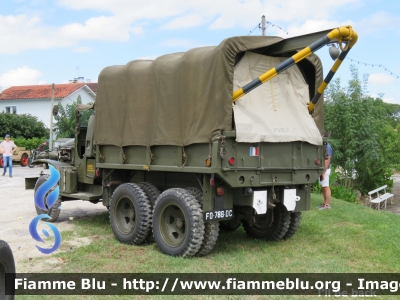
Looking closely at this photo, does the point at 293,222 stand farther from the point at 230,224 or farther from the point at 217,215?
the point at 217,215

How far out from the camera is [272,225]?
27.0 feet

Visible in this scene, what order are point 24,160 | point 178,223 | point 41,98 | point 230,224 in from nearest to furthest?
point 178,223, point 230,224, point 24,160, point 41,98

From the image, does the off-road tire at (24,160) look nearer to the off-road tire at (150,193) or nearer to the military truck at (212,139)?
the military truck at (212,139)

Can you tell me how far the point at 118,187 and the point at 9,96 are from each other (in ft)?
150

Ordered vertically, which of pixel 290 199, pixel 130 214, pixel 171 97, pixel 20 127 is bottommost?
pixel 130 214

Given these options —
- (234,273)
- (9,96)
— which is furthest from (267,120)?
(9,96)

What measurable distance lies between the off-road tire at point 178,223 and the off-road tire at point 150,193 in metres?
0.44

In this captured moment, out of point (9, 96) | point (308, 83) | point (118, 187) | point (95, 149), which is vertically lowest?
point (118, 187)

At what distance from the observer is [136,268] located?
658 centimetres

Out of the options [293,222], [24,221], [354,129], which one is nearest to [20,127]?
[354,129]

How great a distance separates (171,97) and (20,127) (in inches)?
1296

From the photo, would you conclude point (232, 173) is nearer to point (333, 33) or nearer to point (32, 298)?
point (333, 33)

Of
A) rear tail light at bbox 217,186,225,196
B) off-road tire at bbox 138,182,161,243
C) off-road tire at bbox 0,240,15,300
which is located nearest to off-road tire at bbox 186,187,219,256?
rear tail light at bbox 217,186,225,196

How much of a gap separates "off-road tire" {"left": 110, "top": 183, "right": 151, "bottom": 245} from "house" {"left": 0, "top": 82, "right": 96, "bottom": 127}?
125ft
